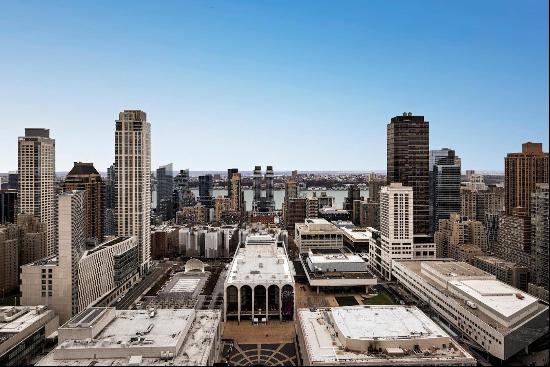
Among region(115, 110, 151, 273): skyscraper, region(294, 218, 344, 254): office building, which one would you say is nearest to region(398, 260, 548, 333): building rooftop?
region(294, 218, 344, 254): office building

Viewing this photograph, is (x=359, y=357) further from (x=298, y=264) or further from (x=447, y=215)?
(x=447, y=215)

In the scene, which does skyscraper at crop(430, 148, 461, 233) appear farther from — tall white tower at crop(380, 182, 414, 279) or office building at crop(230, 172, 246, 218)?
office building at crop(230, 172, 246, 218)

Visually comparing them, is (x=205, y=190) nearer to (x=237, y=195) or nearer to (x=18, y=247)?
(x=237, y=195)

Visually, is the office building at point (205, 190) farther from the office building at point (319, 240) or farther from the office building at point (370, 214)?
the office building at point (319, 240)

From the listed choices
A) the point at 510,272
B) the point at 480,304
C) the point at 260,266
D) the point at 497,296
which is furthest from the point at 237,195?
the point at 480,304

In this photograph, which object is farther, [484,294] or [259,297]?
[259,297]

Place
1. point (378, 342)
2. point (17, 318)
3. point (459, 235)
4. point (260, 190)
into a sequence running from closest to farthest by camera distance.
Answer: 1. point (378, 342)
2. point (17, 318)
3. point (459, 235)
4. point (260, 190)

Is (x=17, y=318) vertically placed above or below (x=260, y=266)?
below
